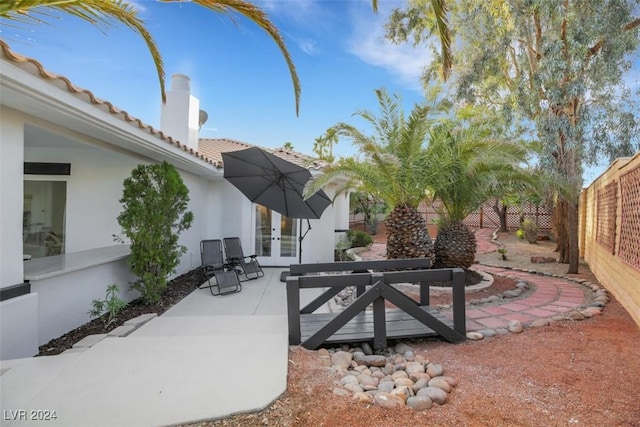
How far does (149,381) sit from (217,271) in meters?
4.98

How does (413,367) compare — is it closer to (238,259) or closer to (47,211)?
(238,259)

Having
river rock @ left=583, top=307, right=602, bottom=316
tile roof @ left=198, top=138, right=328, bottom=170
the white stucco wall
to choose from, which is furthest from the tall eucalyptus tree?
the white stucco wall

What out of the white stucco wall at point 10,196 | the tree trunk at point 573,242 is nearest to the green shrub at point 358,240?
the tree trunk at point 573,242

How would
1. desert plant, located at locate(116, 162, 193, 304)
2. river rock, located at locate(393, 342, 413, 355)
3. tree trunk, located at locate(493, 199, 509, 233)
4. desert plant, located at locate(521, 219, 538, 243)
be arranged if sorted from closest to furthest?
river rock, located at locate(393, 342, 413, 355)
desert plant, located at locate(116, 162, 193, 304)
desert plant, located at locate(521, 219, 538, 243)
tree trunk, located at locate(493, 199, 509, 233)

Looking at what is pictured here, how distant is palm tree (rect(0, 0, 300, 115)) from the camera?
7.00 feet

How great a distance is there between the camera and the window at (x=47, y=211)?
25.3ft

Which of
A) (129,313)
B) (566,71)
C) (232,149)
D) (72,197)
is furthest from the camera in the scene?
(232,149)

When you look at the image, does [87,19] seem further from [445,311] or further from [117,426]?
[445,311]

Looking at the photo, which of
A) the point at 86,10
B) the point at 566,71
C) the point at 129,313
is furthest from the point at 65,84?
the point at 566,71

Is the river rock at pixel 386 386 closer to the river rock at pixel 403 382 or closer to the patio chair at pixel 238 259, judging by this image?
the river rock at pixel 403 382

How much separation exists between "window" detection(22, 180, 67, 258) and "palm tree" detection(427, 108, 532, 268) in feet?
28.6

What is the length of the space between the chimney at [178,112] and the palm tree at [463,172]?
7.82 meters

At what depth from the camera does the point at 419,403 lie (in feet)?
9.53

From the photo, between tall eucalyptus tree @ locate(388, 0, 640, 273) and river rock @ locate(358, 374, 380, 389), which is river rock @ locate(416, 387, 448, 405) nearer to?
river rock @ locate(358, 374, 380, 389)
